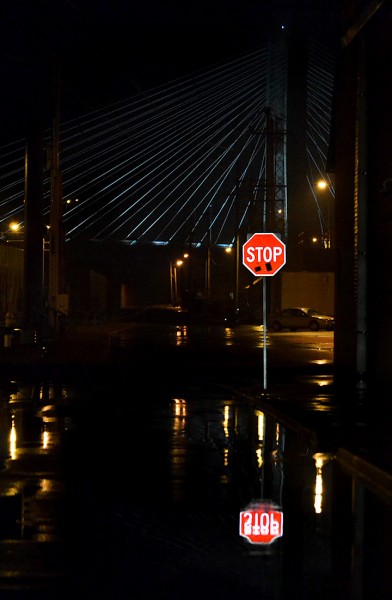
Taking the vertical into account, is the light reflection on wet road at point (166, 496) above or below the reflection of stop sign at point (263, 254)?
below

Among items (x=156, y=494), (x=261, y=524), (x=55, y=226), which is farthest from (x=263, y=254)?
(x=55, y=226)

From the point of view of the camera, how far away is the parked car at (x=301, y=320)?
63.1m

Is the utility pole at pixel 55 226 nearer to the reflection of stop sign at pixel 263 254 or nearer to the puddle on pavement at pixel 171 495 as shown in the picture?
the reflection of stop sign at pixel 263 254

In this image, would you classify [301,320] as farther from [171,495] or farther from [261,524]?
[261,524]

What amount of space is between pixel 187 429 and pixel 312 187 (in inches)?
2058

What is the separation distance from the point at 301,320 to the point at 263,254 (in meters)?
44.6

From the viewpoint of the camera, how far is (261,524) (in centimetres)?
866

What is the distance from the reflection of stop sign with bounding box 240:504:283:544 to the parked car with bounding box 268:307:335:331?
54.2 meters

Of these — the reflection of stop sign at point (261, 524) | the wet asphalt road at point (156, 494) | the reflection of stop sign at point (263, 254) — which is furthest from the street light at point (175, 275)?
the reflection of stop sign at point (261, 524)

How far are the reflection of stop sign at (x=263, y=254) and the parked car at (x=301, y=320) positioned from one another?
4414cm

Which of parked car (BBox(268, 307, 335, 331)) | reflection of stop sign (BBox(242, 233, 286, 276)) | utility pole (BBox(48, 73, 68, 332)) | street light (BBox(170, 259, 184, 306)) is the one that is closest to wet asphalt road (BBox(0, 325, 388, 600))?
reflection of stop sign (BBox(242, 233, 286, 276))

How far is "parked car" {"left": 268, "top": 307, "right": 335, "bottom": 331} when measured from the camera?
63125mm

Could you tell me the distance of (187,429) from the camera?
50.1ft

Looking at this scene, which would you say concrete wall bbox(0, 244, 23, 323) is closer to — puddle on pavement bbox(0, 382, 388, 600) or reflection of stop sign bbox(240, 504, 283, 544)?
puddle on pavement bbox(0, 382, 388, 600)
